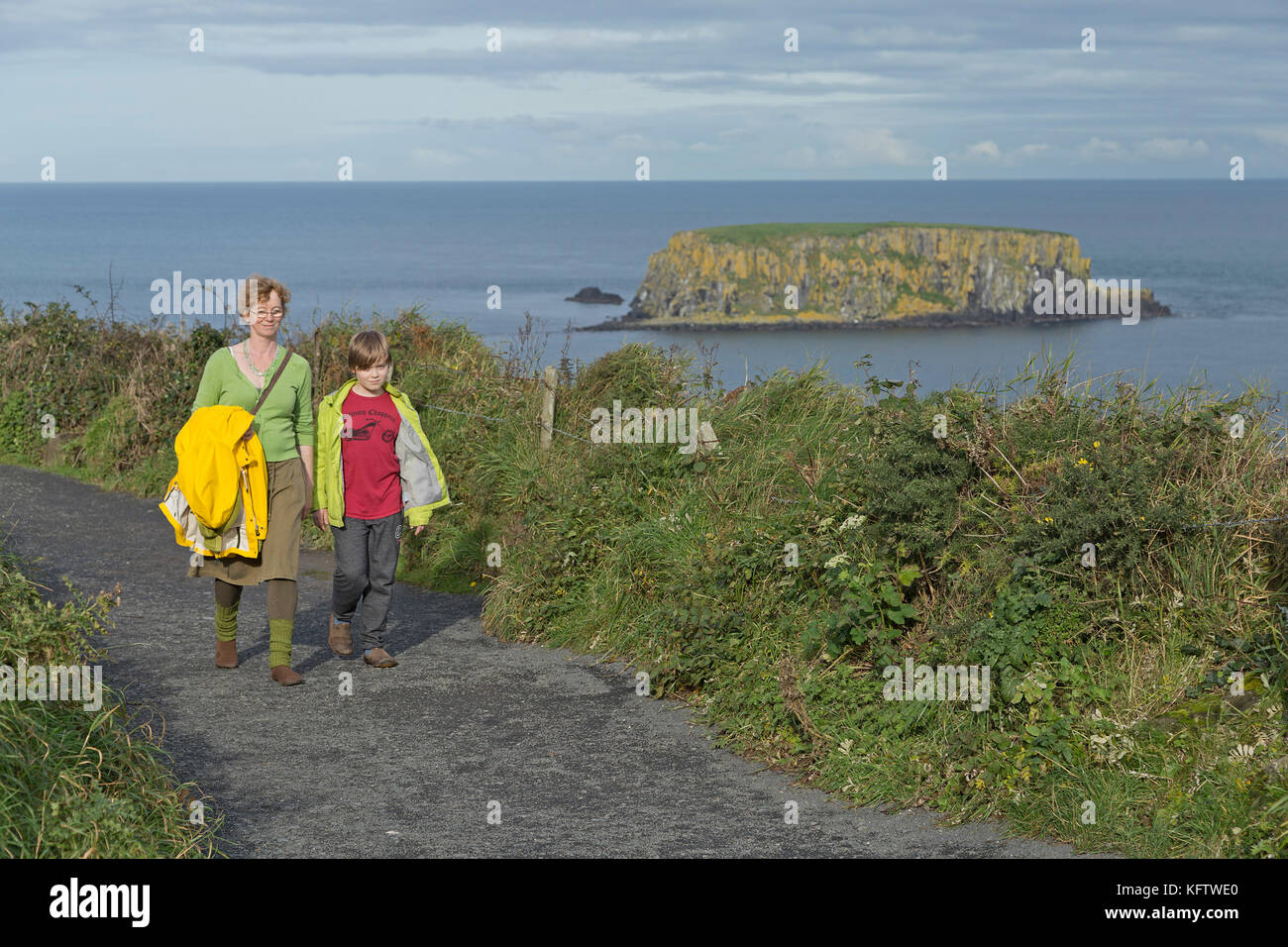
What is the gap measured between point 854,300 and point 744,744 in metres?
119

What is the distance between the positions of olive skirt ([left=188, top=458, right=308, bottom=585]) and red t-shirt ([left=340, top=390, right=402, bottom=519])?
45 centimetres

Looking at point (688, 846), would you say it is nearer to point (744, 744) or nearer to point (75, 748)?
point (744, 744)

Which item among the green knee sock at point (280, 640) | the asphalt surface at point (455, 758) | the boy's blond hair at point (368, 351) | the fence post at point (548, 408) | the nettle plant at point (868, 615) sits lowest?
the asphalt surface at point (455, 758)

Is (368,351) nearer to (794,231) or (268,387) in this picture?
(268,387)

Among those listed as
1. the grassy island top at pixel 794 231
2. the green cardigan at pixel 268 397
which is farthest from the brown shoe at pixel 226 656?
the grassy island top at pixel 794 231

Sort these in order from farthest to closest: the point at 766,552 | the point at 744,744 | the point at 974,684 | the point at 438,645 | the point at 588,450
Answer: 1. the point at 588,450
2. the point at 438,645
3. the point at 766,552
4. the point at 744,744
5. the point at 974,684

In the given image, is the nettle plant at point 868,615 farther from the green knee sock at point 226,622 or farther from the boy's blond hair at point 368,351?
the green knee sock at point 226,622

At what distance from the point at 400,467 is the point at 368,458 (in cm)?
21

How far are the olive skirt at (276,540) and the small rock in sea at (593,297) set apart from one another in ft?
410

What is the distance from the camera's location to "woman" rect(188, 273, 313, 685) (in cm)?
730

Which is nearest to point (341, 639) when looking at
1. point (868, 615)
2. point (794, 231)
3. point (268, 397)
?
point (268, 397)

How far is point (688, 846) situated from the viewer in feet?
17.7

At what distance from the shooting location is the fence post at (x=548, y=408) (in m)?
10.8

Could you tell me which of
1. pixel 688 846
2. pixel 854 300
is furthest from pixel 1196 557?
pixel 854 300
